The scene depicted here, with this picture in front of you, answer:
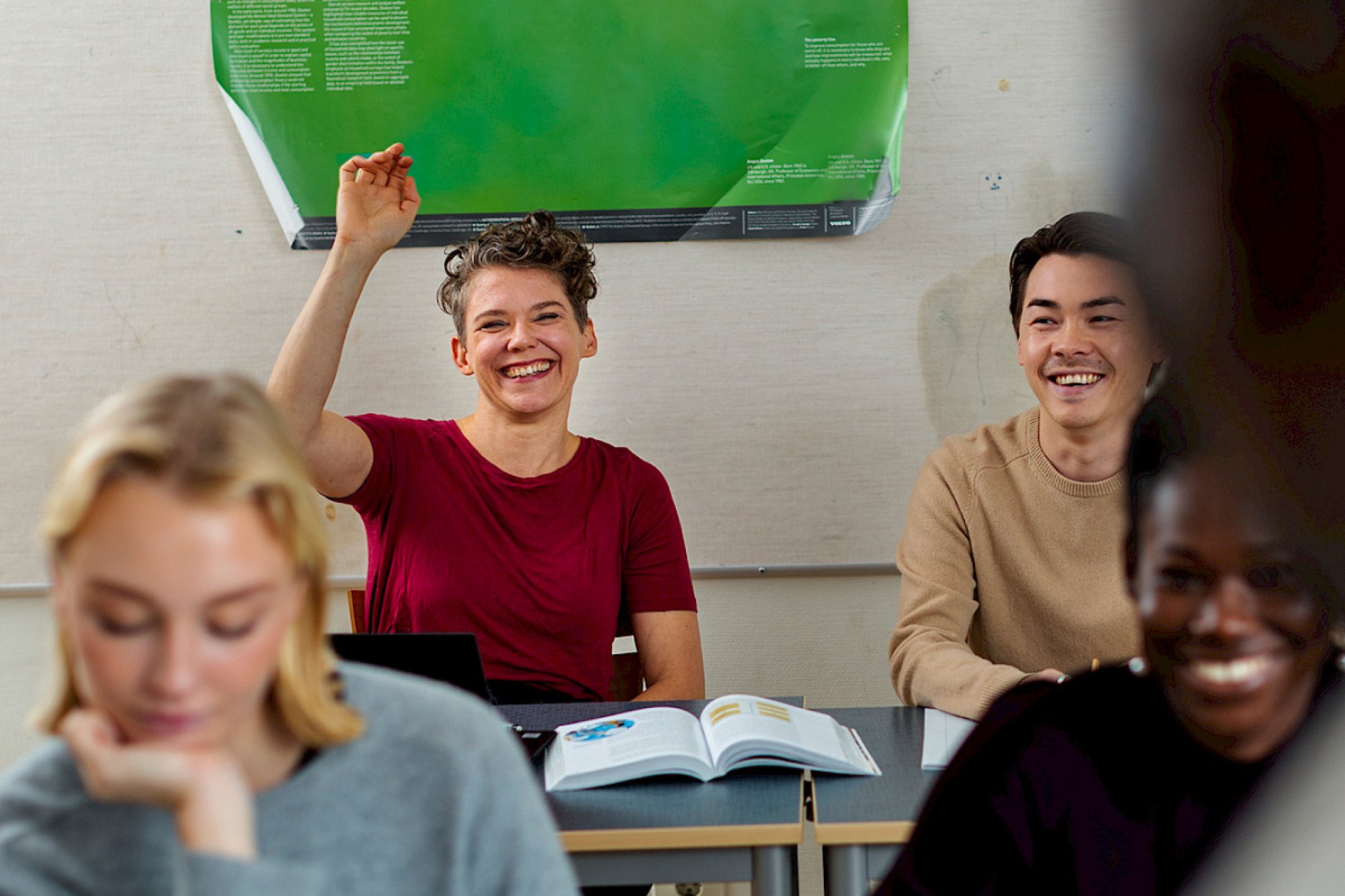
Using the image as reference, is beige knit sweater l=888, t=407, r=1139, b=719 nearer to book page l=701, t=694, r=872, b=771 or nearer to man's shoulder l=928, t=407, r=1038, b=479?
man's shoulder l=928, t=407, r=1038, b=479

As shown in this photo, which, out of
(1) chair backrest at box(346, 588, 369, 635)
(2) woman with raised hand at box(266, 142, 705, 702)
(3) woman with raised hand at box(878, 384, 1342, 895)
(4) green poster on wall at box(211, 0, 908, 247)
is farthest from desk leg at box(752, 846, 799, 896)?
(4) green poster on wall at box(211, 0, 908, 247)

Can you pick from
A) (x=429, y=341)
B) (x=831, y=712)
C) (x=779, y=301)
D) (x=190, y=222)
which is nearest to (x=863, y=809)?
(x=831, y=712)

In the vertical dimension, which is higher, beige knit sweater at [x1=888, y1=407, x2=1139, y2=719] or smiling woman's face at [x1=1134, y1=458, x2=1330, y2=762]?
smiling woman's face at [x1=1134, y1=458, x2=1330, y2=762]

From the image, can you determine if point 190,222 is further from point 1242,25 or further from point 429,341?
point 1242,25

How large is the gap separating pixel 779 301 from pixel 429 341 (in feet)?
2.18

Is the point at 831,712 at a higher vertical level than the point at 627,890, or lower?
higher

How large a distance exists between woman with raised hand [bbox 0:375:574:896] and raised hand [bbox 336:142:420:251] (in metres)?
1.20

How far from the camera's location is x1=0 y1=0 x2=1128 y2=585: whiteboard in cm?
218

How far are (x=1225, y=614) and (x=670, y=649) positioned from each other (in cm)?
153

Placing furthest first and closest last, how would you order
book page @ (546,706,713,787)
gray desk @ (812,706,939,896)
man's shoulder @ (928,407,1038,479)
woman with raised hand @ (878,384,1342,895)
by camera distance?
man's shoulder @ (928,407,1038,479)
book page @ (546,706,713,787)
gray desk @ (812,706,939,896)
woman with raised hand @ (878,384,1342,895)

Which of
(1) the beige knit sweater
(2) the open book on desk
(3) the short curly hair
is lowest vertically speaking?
(2) the open book on desk

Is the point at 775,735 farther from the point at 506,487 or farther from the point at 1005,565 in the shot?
the point at 506,487

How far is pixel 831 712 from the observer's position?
4.91 ft

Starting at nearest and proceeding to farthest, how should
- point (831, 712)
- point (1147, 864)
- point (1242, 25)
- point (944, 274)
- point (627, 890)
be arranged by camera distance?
point (1242, 25) < point (1147, 864) < point (831, 712) < point (627, 890) < point (944, 274)
